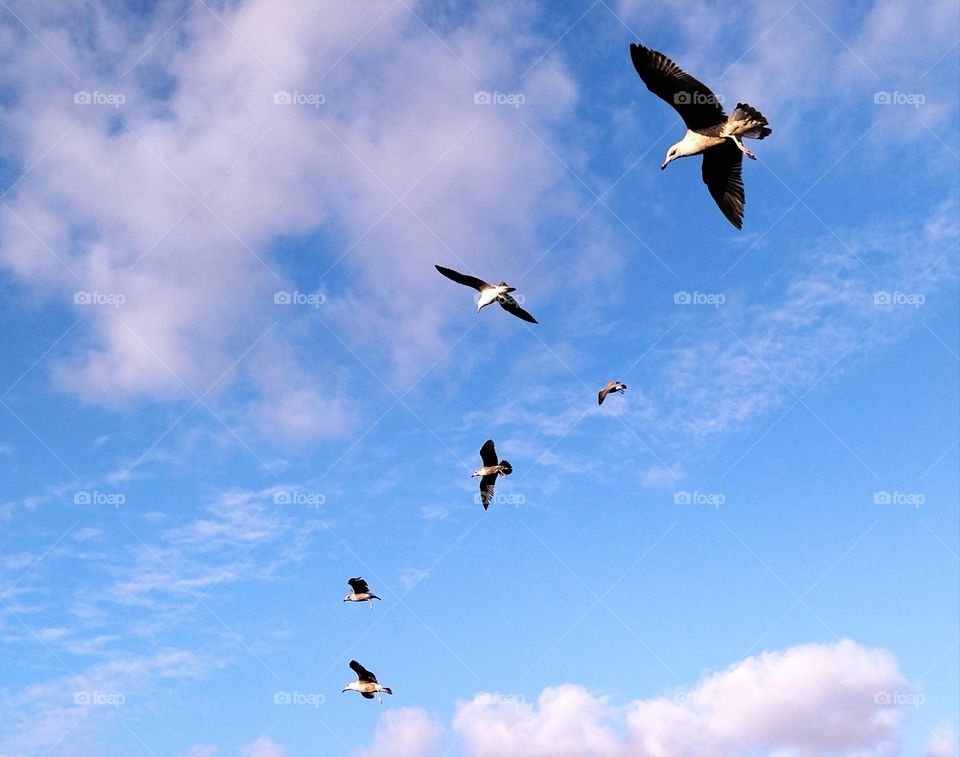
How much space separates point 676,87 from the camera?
21.5 metres

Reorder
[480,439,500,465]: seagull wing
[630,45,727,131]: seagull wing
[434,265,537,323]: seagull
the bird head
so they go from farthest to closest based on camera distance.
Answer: [480,439,500,465]: seagull wing < [434,265,537,323]: seagull < the bird head < [630,45,727,131]: seagull wing

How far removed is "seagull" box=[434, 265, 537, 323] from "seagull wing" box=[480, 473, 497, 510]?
36.7ft

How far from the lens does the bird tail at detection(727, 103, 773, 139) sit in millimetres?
21591

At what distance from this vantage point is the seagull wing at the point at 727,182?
24.5 metres

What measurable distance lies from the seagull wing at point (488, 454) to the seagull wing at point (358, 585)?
27.6 ft

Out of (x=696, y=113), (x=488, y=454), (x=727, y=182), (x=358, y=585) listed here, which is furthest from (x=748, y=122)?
(x=358, y=585)

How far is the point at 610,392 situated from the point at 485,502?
327 inches

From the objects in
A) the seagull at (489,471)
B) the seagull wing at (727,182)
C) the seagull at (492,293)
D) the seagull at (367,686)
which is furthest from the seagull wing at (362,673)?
the seagull wing at (727,182)

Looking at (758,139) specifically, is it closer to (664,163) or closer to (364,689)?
(664,163)

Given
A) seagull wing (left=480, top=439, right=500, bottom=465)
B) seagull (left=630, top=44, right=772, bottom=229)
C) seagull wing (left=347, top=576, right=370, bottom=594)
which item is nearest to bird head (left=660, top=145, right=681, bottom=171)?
seagull (left=630, top=44, right=772, bottom=229)

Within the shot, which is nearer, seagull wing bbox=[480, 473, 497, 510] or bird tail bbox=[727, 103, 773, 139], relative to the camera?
bird tail bbox=[727, 103, 773, 139]

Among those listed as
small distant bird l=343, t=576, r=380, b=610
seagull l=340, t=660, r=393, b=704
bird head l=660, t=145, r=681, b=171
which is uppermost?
bird head l=660, t=145, r=681, b=171

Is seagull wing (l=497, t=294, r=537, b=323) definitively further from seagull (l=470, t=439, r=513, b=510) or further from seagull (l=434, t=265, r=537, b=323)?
seagull (l=470, t=439, r=513, b=510)

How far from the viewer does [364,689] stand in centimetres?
4088
